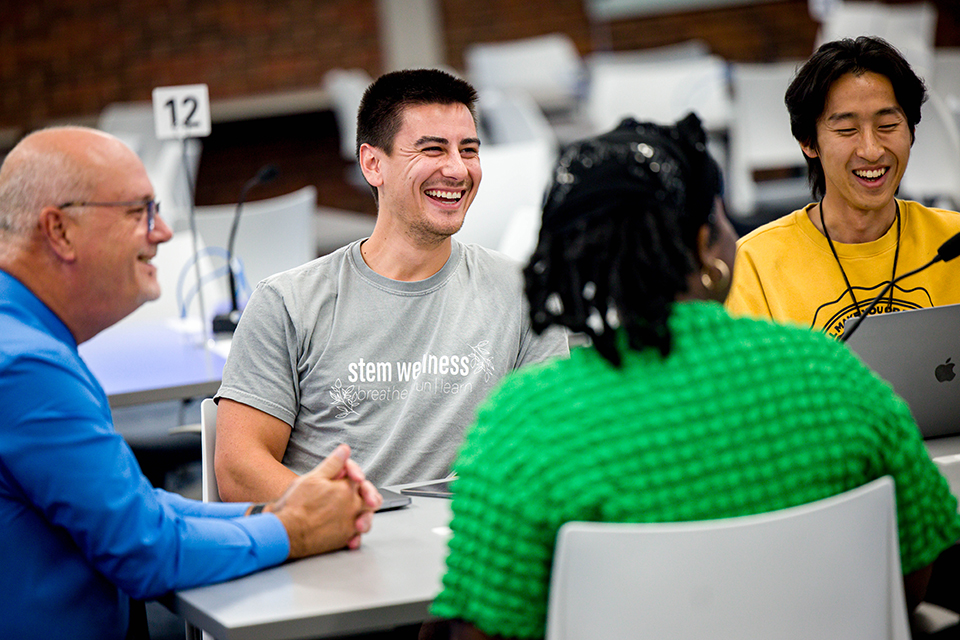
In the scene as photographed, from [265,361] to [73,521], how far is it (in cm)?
65

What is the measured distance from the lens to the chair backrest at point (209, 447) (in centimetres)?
181

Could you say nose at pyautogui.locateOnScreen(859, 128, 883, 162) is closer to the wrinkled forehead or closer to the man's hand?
the wrinkled forehead

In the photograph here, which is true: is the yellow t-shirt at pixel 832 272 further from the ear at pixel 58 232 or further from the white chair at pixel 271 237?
the white chair at pixel 271 237

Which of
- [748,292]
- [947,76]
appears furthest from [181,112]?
[947,76]

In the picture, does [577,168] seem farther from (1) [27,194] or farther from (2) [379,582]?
(1) [27,194]

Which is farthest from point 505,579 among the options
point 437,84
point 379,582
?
point 437,84

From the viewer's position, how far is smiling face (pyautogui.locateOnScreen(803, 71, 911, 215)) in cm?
201

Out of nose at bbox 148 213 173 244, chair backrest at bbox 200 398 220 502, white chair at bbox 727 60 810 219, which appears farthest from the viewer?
white chair at bbox 727 60 810 219

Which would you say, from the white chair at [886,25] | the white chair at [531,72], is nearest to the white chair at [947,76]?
the white chair at [886,25]

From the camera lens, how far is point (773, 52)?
9188 millimetres

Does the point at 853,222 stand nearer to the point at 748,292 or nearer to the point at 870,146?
the point at 870,146

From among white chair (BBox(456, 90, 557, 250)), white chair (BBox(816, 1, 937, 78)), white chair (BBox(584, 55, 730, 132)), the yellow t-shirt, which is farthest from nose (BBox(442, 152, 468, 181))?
white chair (BBox(816, 1, 937, 78))

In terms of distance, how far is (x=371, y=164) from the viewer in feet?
7.21

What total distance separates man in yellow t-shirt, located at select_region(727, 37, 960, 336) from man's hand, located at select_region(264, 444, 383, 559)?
94 cm
